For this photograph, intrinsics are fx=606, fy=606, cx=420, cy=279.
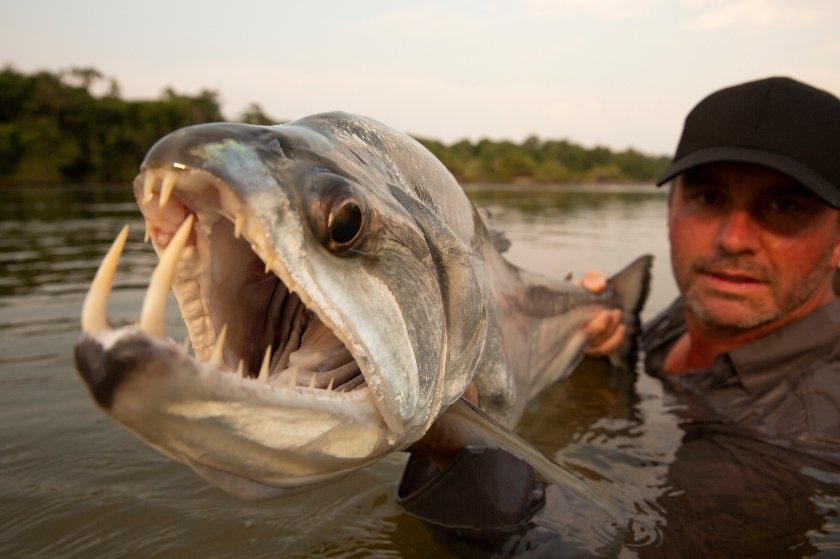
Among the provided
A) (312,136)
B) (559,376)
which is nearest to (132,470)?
(312,136)

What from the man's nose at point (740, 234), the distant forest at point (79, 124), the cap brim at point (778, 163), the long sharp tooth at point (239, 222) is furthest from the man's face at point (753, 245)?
the distant forest at point (79, 124)

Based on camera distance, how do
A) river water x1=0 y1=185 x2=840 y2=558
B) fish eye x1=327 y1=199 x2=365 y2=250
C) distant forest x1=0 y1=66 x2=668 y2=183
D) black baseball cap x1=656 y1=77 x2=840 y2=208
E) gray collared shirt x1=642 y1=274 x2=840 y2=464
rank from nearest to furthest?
fish eye x1=327 y1=199 x2=365 y2=250, river water x1=0 y1=185 x2=840 y2=558, gray collared shirt x1=642 y1=274 x2=840 y2=464, black baseball cap x1=656 y1=77 x2=840 y2=208, distant forest x1=0 y1=66 x2=668 y2=183

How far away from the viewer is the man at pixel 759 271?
2.98m

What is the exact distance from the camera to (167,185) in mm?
1187

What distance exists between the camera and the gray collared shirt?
9.62ft

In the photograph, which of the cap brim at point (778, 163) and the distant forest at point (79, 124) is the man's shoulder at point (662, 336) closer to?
the cap brim at point (778, 163)

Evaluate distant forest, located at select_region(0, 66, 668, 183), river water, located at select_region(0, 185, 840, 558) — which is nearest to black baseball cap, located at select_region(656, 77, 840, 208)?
river water, located at select_region(0, 185, 840, 558)

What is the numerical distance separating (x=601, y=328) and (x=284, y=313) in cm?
319

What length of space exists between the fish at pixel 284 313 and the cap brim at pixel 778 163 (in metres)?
2.09

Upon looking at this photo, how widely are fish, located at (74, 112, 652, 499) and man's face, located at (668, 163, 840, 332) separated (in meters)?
2.18

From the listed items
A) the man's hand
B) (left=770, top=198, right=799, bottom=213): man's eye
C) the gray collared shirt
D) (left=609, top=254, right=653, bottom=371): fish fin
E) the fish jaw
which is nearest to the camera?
the fish jaw

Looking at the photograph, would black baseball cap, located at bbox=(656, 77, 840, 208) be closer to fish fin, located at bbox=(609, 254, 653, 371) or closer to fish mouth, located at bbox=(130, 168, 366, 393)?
fish fin, located at bbox=(609, 254, 653, 371)

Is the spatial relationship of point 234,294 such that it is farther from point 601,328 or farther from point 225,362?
point 601,328

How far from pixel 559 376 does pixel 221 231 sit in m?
3.13
